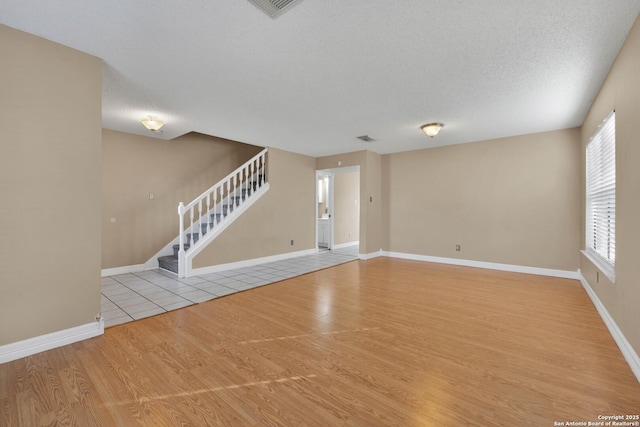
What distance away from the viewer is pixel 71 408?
5.35 ft

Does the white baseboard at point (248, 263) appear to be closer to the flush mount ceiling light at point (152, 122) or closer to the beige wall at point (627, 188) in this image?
the flush mount ceiling light at point (152, 122)

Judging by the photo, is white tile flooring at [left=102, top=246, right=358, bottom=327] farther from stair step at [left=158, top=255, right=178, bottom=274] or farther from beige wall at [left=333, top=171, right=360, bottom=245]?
beige wall at [left=333, top=171, right=360, bottom=245]

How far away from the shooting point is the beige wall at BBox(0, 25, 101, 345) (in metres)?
2.15

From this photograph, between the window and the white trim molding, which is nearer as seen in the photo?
the window

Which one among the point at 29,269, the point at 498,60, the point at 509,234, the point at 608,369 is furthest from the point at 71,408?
the point at 509,234

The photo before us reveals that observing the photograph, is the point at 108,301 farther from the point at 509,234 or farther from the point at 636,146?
the point at 509,234

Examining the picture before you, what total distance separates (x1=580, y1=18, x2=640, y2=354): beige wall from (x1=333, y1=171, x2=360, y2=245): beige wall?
235 inches

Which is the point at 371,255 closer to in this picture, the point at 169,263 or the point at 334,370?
the point at 169,263

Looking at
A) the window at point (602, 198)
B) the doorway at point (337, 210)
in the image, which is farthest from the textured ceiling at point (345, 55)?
the doorway at point (337, 210)

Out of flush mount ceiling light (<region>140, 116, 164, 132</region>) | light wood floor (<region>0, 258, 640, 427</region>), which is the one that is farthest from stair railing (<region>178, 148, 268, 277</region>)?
light wood floor (<region>0, 258, 640, 427</region>)

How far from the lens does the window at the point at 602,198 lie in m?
2.94

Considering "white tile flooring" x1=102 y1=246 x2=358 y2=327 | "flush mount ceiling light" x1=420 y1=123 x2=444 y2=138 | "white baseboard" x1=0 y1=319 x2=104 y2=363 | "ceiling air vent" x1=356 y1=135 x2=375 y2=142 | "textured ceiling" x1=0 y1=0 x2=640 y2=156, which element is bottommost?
"white tile flooring" x1=102 y1=246 x2=358 y2=327

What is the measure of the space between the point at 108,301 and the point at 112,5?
3.32 meters

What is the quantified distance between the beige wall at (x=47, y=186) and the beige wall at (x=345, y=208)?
20.1 ft
